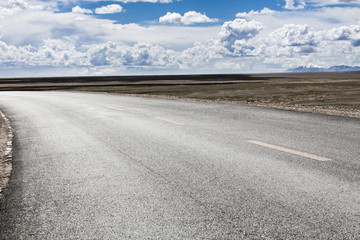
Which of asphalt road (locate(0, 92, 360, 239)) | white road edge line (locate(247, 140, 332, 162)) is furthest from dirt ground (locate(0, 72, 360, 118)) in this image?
asphalt road (locate(0, 92, 360, 239))

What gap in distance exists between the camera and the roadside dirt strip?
4.84m

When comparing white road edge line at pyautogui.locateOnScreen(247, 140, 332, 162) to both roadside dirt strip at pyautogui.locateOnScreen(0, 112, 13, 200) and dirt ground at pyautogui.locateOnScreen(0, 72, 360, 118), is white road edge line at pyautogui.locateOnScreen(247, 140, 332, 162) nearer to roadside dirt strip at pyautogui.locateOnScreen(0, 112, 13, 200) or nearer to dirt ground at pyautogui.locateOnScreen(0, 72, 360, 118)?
roadside dirt strip at pyautogui.locateOnScreen(0, 112, 13, 200)

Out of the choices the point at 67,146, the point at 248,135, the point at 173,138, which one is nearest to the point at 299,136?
the point at 248,135

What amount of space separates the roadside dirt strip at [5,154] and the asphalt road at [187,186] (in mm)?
154

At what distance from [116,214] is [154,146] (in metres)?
3.37

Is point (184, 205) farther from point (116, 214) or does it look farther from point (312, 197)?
point (312, 197)

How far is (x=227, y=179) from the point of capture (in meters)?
4.46

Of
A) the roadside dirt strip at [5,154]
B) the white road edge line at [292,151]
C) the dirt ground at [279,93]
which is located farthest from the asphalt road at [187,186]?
the dirt ground at [279,93]

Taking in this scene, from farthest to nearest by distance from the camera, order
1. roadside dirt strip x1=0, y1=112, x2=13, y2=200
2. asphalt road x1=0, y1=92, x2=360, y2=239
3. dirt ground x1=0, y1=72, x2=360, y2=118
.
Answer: dirt ground x1=0, y1=72, x2=360, y2=118, roadside dirt strip x1=0, y1=112, x2=13, y2=200, asphalt road x1=0, y1=92, x2=360, y2=239

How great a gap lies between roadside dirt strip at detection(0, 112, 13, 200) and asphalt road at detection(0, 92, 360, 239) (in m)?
0.15

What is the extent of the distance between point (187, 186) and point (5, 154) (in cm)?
429

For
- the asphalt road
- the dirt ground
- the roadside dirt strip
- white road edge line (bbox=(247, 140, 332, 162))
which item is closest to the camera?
the asphalt road

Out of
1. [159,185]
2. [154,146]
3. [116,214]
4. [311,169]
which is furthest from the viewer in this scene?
[154,146]

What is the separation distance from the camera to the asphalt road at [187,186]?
308 centimetres
